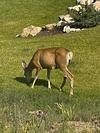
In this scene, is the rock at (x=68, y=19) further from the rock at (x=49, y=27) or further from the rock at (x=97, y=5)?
the rock at (x=97, y=5)

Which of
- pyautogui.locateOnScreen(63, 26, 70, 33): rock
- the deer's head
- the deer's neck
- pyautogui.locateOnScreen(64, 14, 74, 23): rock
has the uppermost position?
the deer's neck

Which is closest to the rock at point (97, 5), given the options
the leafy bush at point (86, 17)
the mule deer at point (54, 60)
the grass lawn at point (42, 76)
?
the leafy bush at point (86, 17)

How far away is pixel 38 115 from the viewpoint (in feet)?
36.3

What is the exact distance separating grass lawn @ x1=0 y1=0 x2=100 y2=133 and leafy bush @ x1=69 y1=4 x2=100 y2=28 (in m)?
1.41

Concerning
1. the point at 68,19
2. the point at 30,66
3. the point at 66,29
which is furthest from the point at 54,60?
the point at 68,19

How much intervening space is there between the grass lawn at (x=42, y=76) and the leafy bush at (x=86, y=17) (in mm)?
1410

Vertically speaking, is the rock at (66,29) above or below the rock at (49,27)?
above

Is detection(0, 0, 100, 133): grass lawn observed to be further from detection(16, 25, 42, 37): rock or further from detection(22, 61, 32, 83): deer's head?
detection(16, 25, 42, 37): rock

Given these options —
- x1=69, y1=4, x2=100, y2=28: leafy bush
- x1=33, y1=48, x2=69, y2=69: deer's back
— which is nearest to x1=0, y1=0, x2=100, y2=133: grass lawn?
x1=33, y1=48, x2=69, y2=69: deer's back

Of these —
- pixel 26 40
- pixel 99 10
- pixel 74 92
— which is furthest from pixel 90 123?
pixel 99 10

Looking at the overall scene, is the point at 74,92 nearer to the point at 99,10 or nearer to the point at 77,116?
the point at 77,116

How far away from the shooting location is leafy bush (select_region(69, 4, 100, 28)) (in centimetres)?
2855

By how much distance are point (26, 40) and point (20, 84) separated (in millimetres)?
8603

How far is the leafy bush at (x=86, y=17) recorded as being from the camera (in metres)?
28.5
